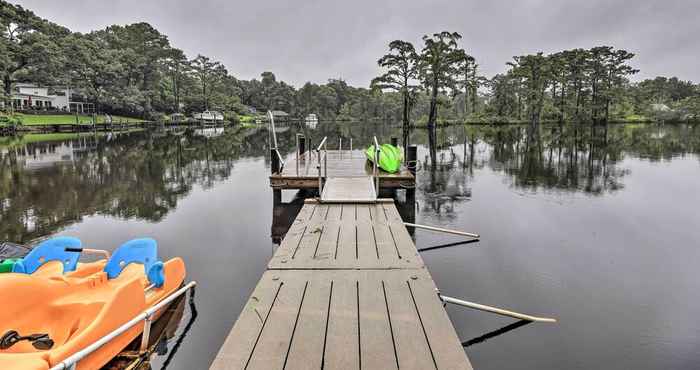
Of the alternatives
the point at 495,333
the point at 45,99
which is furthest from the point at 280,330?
the point at 45,99

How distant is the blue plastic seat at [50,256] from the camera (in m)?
4.29

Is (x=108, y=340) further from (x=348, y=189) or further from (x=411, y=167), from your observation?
(x=411, y=167)

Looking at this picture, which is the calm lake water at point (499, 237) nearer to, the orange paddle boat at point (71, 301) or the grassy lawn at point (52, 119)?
the orange paddle boat at point (71, 301)

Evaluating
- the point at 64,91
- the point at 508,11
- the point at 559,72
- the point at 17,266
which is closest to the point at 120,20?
the point at 64,91

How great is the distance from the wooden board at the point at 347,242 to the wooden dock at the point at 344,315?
12 millimetres

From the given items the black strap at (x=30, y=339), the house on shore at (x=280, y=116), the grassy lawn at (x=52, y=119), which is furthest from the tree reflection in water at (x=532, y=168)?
the house on shore at (x=280, y=116)

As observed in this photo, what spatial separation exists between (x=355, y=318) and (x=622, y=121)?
225ft

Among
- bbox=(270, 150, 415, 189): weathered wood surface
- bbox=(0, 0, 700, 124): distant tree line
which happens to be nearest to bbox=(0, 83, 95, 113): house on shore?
bbox=(0, 0, 700, 124): distant tree line

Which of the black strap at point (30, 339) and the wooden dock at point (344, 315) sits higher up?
the wooden dock at point (344, 315)

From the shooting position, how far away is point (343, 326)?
9.23ft

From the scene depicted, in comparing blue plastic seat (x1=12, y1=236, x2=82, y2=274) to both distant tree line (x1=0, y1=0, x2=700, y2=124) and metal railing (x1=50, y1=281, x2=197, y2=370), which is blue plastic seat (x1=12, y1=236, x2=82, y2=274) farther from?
distant tree line (x1=0, y1=0, x2=700, y2=124)

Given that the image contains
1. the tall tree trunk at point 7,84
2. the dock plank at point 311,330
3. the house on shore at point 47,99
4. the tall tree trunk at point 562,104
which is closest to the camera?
the dock plank at point 311,330

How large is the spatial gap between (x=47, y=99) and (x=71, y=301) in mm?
58504

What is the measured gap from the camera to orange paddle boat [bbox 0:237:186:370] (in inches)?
119
